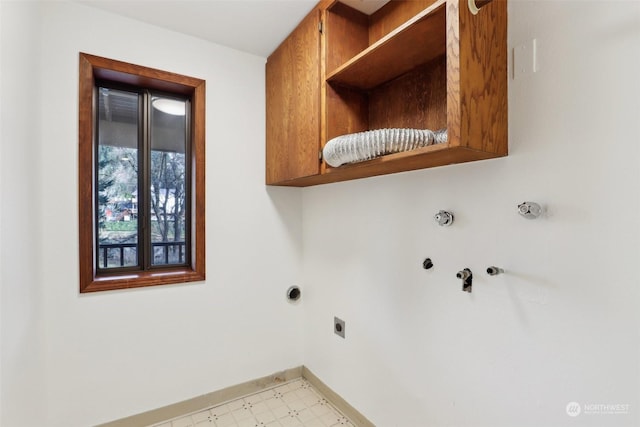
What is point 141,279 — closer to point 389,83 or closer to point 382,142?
point 382,142

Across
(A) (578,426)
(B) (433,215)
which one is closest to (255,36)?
(B) (433,215)

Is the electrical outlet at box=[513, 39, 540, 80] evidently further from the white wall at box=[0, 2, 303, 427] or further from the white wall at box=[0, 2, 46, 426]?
the white wall at box=[0, 2, 46, 426]

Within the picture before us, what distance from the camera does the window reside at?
1.59 meters

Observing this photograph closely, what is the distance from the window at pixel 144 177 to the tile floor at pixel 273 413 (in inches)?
30.2

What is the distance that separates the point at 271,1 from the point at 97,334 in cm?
183

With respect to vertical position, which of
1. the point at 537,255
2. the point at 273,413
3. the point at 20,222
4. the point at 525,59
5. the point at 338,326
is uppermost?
the point at 525,59

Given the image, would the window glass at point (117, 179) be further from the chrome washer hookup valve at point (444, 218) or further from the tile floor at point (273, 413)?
the chrome washer hookup valve at point (444, 218)

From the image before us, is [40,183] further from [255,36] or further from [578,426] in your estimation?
[578,426]

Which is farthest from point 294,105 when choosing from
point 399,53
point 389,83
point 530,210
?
point 530,210

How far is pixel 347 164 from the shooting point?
120 centimetres

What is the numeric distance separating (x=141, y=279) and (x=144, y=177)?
1.90 ft

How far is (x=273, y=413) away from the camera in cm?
169

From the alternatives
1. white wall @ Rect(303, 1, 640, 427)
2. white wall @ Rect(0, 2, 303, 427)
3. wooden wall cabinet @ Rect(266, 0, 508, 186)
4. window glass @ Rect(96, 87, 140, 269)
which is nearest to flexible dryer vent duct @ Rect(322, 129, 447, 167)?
wooden wall cabinet @ Rect(266, 0, 508, 186)

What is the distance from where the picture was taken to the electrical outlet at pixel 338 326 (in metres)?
1.71
